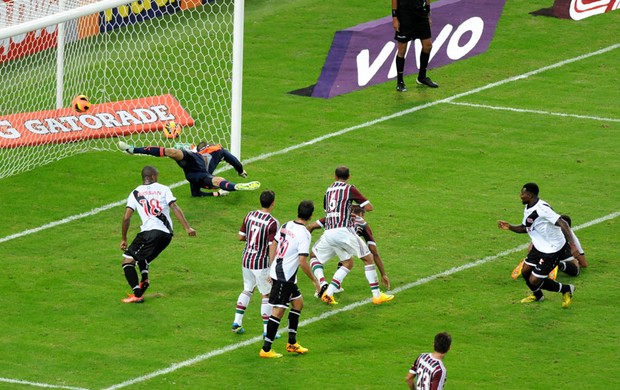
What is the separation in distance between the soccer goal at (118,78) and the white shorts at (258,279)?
608cm

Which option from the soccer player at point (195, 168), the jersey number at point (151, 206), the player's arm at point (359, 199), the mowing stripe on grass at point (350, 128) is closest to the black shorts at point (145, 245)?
the jersey number at point (151, 206)

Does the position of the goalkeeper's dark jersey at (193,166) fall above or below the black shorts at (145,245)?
below

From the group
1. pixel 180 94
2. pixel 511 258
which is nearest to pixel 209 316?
pixel 511 258

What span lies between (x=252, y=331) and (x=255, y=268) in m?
0.90

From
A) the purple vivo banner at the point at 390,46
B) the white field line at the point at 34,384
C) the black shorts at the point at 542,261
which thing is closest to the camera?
the white field line at the point at 34,384

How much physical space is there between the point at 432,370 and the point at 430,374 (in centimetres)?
4

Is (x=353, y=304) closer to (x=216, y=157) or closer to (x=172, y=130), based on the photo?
(x=216, y=157)

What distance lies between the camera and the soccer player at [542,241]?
→ 1722cm

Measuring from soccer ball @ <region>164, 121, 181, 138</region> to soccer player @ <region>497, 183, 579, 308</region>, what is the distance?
8.02m

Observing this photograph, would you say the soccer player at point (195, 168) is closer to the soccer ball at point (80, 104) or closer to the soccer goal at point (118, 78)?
the soccer goal at point (118, 78)

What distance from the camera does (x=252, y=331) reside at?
16875 millimetres

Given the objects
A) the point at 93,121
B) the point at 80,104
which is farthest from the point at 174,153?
the point at 93,121

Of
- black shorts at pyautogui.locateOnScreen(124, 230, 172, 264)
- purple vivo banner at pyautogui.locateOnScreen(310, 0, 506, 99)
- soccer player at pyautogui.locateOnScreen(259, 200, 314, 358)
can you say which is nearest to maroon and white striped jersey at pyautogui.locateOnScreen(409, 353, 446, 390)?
soccer player at pyautogui.locateOnScreen(259, 200, 314, 358)

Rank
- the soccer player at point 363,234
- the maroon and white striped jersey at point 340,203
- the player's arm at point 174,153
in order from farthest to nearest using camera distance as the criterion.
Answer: the player's arm at point 174,153 < the soccer player at point 363,234 < the maroon and white striped jersey at point 340,203
